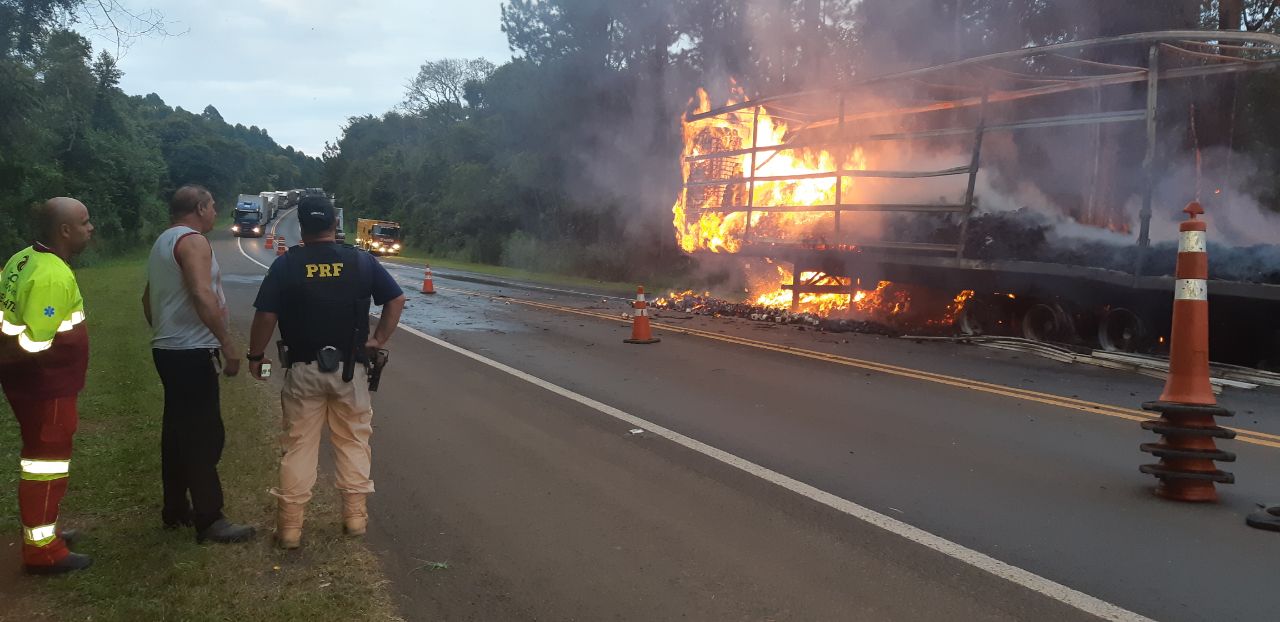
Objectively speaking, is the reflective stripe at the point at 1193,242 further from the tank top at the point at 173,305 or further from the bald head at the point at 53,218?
the bald head at the point at 53,218

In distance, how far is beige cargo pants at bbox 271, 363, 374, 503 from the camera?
4258 mm

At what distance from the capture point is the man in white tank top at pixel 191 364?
13.9 feet

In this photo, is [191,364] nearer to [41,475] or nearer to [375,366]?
[41,475]

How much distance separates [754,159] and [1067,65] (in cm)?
538

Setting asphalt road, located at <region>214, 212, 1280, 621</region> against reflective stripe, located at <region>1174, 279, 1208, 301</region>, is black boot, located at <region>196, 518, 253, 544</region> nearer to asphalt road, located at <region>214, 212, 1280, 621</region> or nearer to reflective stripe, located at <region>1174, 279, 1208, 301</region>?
asphalt road, located at <region>214, 212, 1280, 621</region>

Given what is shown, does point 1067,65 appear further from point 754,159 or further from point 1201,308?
point 1201,308

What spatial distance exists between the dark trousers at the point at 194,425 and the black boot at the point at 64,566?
1.65 feet

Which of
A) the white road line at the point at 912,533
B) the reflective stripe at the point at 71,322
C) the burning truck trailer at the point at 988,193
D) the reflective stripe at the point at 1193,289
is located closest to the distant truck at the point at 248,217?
the burning truck trailer at the point at 988,193

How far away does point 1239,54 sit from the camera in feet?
34.9

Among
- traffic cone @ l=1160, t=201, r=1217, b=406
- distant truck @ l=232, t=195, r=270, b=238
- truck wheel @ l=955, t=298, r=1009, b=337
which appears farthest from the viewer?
distant truck @ l=232, t=195, r=270, b=238

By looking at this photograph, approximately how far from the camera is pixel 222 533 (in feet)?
14.1

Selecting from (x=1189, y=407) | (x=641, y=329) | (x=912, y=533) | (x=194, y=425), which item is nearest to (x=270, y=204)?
(x=641, y=329)

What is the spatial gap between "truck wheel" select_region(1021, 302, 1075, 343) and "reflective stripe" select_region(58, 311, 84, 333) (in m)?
10.9

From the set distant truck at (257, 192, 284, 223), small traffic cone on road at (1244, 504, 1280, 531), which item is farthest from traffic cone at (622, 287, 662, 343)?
distant truck at (257, 192, 284, 223)
